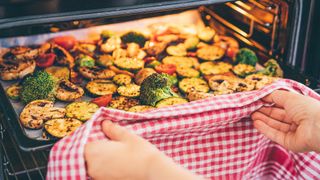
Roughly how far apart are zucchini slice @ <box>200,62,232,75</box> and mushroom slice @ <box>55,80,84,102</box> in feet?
1.87

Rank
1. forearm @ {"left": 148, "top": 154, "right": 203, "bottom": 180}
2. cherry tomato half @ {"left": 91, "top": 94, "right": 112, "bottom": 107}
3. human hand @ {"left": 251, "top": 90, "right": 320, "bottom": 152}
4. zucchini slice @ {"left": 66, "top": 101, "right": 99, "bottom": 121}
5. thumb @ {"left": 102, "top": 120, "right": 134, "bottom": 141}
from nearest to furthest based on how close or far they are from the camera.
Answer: forearm @ {"left": 148, "top": 154, "right": 203, "bottom": 180}, thumb @ {"left": 102, "top": 120, "right": 134, "bottom": 141}, human hand @ {"left": 251, "top": 90, "right": 320, "bottom": 152}, zucchini slice @ {"left": 66, "top": 101, "right": 99, "bottom": 121}, cherry tomato half @ {"left": 91, "top": 94, "right": 112, "bottom": 107}

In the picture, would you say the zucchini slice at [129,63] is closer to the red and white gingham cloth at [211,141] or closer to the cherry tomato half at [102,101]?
the cherry tomato half at [102,101]

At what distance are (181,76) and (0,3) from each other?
100 centimetres

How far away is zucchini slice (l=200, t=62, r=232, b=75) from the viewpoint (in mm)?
2279

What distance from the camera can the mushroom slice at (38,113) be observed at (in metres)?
1.80

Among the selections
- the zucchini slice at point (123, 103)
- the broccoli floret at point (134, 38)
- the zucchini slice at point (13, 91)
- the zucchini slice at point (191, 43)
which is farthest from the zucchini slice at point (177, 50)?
the zucchini slice at point (13, 91)

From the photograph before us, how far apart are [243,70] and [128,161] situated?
1.21m

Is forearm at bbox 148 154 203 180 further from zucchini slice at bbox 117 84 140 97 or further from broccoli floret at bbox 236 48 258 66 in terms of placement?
broccoli floret at bbox 236 48 258 66

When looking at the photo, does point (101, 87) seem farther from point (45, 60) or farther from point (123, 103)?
point (45, 60)

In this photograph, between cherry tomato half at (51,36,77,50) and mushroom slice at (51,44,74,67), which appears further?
cherry tomato half at (51,36,77,50)

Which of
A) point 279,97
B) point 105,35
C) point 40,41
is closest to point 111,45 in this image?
point 105,35

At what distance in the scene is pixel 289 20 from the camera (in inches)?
80.8

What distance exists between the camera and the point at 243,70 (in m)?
2.26

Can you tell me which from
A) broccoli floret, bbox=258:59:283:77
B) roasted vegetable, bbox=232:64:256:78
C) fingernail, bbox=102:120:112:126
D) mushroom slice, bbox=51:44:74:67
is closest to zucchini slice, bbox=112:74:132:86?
mushroom slice, bbox=51:44:74:67
